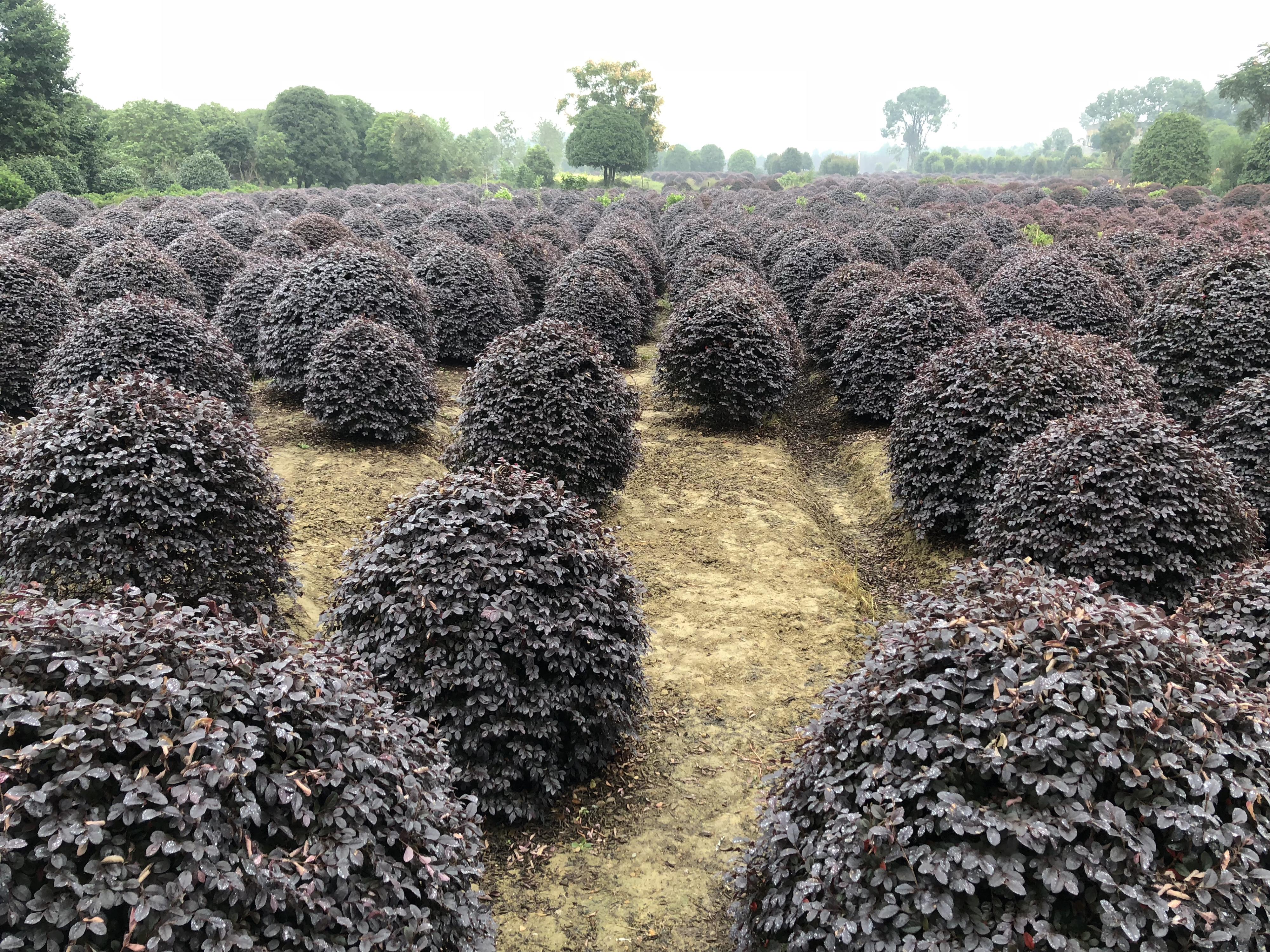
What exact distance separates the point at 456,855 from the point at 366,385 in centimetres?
791

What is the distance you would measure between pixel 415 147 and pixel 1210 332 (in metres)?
66.2

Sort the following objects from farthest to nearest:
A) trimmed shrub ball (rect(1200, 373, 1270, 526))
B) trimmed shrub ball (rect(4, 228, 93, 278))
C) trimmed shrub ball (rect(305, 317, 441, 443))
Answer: trimmed shrub ball (rect(4, 228, 93, 278))
trimmed shrub ball (rect(305, 317, 441, 443))
trimmed shrub ball (rect(1200, 373, 1270, 526))

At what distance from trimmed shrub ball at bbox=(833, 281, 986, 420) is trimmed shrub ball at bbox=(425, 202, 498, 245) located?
12.2 meters

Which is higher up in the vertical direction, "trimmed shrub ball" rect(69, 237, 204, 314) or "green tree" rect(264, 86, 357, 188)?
"green tree" rect(264, 86, 357, 188)

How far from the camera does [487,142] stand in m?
130

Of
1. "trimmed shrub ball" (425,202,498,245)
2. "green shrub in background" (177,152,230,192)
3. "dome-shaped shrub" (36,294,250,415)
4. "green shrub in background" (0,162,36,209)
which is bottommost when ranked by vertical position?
"dome-shaped shrub" (36,294,250,415)

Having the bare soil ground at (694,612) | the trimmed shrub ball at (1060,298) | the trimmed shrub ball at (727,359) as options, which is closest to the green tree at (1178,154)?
the trimmed shrub ball at (1060,298)

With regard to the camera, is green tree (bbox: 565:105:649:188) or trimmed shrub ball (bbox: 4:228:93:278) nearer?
trimmed shrub ball (bbox: 4:228:93:278)

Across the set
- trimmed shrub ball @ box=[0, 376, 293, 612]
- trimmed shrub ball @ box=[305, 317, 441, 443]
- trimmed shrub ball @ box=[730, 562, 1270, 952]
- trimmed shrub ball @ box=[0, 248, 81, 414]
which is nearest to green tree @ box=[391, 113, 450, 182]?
trimmed shrub ball @ box=[0, 248, 81, 414]

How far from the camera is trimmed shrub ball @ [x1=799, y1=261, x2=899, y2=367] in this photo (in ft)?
45.2

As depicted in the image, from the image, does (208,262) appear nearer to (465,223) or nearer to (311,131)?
(465,223)

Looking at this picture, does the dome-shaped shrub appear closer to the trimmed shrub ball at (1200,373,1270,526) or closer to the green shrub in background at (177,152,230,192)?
the trimmed shrub ball at (1200,373,1270,526)

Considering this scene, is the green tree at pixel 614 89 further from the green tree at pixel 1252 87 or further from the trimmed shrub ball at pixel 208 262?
the trimmed shrub ball at pixel 208 262

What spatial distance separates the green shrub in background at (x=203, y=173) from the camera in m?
48.4
